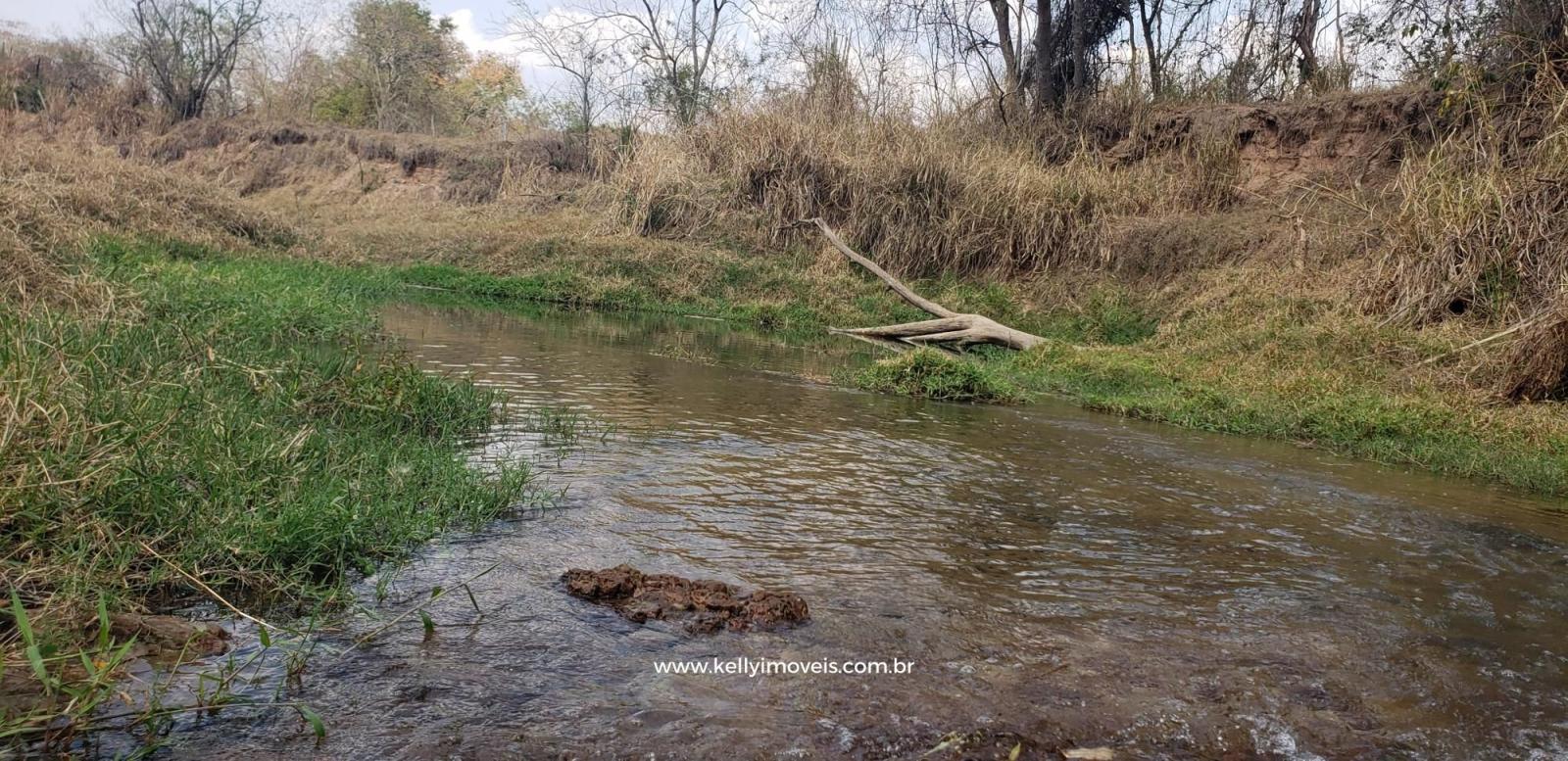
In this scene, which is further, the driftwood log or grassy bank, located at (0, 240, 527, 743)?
the driftwood log

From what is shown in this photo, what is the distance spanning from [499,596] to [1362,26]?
60.7ft

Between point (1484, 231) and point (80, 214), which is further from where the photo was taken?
point (80, 214)

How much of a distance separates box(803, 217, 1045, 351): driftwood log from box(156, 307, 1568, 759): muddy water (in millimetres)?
5971

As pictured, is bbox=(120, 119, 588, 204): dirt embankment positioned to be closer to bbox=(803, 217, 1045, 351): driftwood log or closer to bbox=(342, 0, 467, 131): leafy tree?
bbox=(342, 0, 467, 131): leafy tree

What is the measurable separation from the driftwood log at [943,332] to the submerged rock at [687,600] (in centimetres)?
931

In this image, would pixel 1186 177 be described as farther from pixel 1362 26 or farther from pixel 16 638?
pixel 16 638

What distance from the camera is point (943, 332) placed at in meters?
13.3

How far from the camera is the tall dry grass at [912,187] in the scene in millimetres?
16109

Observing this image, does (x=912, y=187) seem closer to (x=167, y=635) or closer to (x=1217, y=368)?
(x=1217, y=368)

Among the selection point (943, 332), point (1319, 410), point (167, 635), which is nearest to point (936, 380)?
point (1319, 410)

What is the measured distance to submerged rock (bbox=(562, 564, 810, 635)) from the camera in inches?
130

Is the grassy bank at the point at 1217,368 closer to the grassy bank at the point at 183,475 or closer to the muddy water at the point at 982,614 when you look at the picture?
the muddy water at the point at 982,614

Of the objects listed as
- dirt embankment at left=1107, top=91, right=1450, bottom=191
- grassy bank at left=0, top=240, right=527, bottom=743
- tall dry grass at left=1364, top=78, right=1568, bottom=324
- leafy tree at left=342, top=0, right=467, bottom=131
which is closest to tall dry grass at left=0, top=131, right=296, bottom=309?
grassy bank at left=0, top=240, right=527, bottom=743

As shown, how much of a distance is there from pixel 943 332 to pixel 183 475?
10.6 meters
